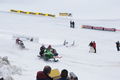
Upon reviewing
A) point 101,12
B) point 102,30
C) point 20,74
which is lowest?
point 20,74

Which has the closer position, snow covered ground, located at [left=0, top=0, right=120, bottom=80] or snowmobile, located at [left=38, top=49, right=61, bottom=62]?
snow covered ground, located at [left=0, top=0, right=120, bottom=80]

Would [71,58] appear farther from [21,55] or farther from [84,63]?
[21,55]

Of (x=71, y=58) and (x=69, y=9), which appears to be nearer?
(x=71, y=58)

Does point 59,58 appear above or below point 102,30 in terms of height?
below

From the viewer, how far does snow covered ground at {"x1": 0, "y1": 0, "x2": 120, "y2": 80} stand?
58.6ft

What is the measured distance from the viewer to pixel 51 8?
6500cm

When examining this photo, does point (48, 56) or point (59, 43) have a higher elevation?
point (59, 43)

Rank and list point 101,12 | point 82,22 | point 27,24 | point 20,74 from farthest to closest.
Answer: point 101,12
point 82,22
point 27,24
point 20,74

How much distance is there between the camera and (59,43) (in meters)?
29.2

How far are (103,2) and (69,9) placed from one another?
31.8 feet

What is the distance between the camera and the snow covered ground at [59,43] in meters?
17.9

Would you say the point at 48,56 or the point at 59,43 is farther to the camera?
the point at 59,43

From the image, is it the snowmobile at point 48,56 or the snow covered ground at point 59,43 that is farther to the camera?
the snowmobile at point 48,56

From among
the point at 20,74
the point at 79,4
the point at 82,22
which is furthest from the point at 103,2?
the point at 20,74
